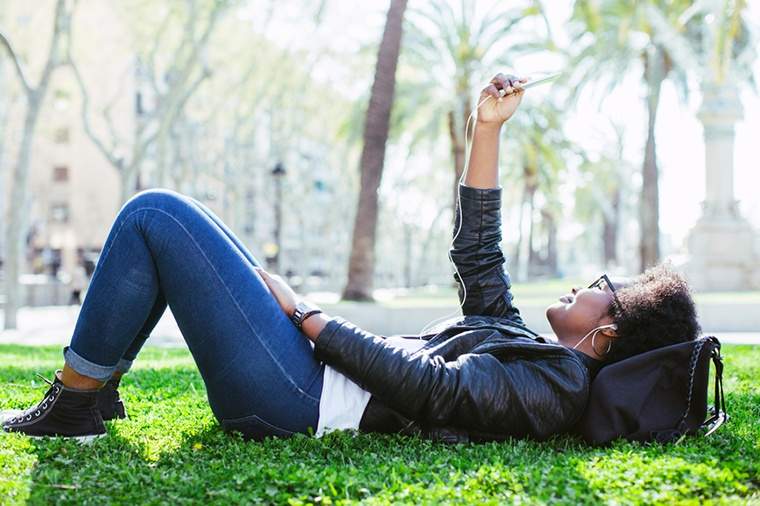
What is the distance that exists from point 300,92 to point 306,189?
8.13m

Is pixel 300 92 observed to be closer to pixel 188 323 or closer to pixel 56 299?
pixel 56 299

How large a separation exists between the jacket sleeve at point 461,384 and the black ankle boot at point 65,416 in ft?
3.06

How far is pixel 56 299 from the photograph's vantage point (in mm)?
31422

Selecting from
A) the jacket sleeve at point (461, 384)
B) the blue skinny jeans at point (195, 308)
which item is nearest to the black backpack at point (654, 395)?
the jacket sleeve at point (461, 384)

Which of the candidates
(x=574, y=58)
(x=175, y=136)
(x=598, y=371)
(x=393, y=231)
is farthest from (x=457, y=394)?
(x=393, y=231)

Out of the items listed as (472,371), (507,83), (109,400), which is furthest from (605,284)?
(109,400)

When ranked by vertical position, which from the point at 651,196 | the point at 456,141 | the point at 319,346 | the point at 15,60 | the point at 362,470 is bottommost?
the point at 362,470

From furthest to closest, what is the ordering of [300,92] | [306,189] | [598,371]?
[306,189]
[300,92]
[598,371]

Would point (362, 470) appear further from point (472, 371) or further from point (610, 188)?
point (610, 188)

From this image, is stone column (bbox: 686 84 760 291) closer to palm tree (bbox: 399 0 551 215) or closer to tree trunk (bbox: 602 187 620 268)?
palm tree (bbox: 399 0 551 215)

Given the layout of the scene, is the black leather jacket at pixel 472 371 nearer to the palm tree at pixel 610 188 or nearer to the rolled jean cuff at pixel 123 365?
the rolled jean cuff at pixel 123 365

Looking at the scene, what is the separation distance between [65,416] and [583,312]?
207 centimetres

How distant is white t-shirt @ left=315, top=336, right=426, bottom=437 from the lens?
320 cm

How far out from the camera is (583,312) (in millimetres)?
3393
